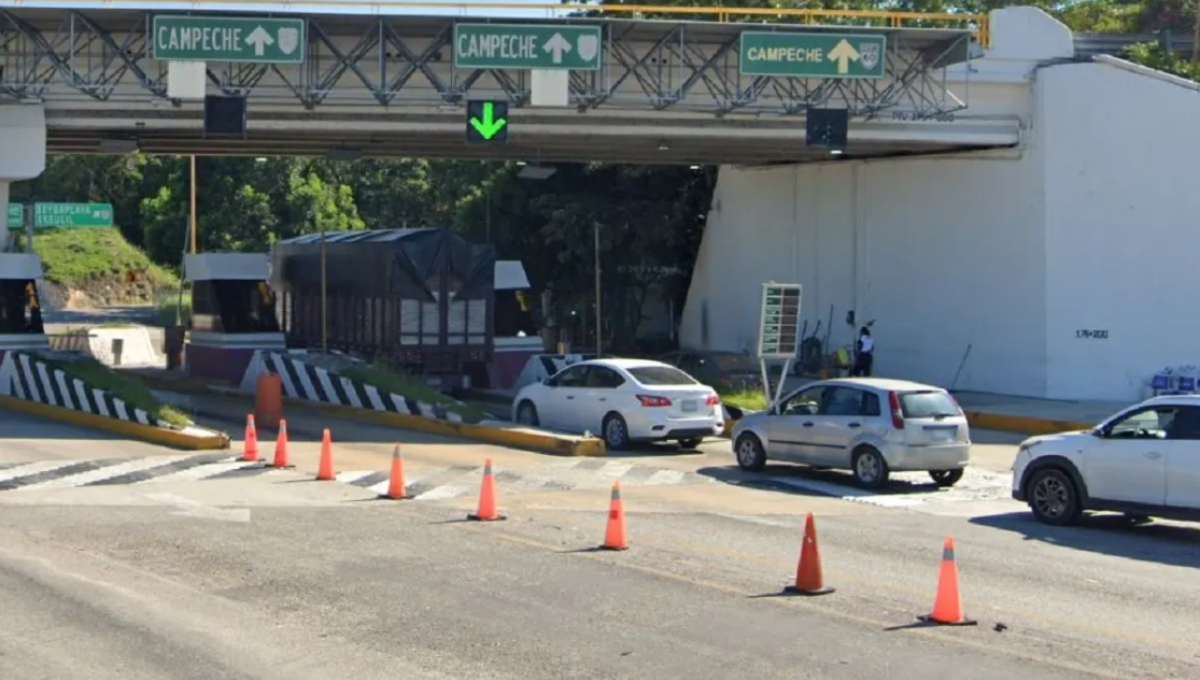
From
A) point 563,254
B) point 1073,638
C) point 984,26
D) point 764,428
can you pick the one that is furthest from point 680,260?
point 1073,638

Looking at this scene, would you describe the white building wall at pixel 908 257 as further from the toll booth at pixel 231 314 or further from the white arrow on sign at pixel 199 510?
the white arrow on sign at pixel 199 510

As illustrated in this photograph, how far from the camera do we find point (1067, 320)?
32750 millimetres

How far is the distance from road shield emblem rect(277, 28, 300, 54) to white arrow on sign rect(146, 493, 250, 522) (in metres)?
14.1

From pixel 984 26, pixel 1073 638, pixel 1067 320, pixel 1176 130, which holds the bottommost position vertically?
pixel 1073 638

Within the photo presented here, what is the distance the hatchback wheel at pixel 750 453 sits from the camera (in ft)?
70.9

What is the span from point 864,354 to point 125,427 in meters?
17.2

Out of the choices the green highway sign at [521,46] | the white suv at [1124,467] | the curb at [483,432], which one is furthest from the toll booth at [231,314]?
the white suv at [1124,467]

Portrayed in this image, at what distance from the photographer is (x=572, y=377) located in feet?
82.1

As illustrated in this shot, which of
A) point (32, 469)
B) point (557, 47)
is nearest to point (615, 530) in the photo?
point (32, 469)

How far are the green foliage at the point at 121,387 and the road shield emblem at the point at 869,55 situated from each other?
1486cm

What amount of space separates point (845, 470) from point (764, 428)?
1.25 meters

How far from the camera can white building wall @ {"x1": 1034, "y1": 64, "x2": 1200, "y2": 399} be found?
1267 inches

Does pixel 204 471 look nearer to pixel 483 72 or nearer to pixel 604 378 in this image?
pixel 604 378

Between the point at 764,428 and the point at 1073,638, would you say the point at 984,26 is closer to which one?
the point at 764,428
